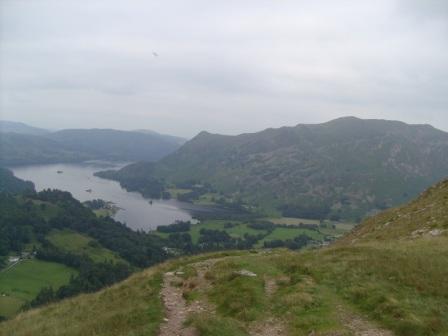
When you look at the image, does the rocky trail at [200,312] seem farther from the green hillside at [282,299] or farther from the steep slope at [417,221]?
the steep slope at [417,221]

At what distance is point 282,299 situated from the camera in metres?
21.5

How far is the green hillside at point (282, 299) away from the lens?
18.5m

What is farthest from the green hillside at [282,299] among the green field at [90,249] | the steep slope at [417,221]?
the green field at [90,249]

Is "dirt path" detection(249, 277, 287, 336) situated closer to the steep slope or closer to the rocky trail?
the rocky trail

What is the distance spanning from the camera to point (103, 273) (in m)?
130

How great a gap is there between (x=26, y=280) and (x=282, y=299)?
13737 centimetres

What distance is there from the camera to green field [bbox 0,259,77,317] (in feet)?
371

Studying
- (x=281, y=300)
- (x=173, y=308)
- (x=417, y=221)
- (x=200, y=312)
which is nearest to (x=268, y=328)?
(x=281, y=300)

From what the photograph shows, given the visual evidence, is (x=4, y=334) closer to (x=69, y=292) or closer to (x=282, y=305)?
(x=282, y=305)

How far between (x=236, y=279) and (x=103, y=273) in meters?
115

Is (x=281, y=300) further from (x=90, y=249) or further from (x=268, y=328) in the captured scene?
(x=90, y=249)

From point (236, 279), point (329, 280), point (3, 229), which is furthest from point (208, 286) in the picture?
point (3, 229)

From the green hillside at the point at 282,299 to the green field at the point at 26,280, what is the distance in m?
92.2

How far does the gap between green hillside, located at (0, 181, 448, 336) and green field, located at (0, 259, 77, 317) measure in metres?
92.2
